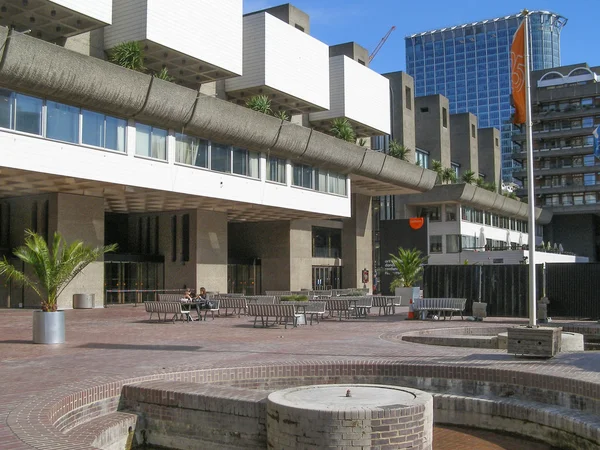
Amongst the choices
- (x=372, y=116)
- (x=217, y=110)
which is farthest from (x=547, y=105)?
(x=217, y=110)

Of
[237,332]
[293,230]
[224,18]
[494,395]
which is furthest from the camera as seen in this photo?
[293,230]

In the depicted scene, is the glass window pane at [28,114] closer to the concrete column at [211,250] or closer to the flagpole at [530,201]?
the concrete column at [211,250]

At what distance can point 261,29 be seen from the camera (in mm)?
39125

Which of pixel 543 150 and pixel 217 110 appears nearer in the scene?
pixel 217 110

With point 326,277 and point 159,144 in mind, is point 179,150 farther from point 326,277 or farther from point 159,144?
point 326,277

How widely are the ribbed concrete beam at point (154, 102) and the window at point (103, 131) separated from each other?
1.21ft

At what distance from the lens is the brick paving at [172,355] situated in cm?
888

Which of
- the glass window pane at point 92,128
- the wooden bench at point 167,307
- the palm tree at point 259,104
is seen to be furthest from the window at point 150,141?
the wooden bench at point 167,307

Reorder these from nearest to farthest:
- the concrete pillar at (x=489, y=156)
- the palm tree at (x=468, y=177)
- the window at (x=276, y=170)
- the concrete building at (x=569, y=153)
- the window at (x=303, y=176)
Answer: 1. the window at (x=276, y=170)
2. the window at (x=303, y=176)
3. the palm tree at (x=468, y=177)
4. the concrete building at (x=569, y=153)
5. the concrete pillar at (x=489, y=156)

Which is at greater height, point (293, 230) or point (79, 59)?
point (79, 59)

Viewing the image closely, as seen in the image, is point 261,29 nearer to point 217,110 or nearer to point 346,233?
point 217,110

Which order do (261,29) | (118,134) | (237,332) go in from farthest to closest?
(261,29), (118,134), (237,332)

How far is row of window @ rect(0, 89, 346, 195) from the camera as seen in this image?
25.4m

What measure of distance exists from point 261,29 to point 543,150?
60.5 meters
